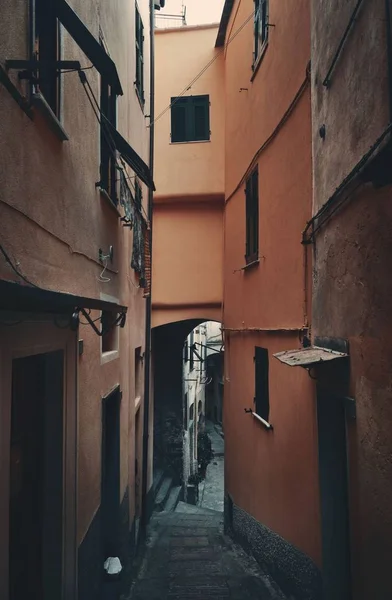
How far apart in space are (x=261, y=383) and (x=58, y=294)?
629 cm

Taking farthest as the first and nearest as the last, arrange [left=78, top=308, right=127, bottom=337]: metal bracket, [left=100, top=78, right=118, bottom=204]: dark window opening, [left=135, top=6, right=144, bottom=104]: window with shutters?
[left=135, top=6, right=144, bottom=104]: window with shutters, [left=100, top=78, right=118, bottom=204]: dark window opening, [left=78, top=308, right=127, bottom=337]: metal bracket

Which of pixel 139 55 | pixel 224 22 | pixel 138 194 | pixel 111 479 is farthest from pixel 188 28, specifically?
pixel 111 479

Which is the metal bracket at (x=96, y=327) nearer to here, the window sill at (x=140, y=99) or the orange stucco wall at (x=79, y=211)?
the orange stucco wall at (x=79, y=211)

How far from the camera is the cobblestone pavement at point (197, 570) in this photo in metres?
7.56

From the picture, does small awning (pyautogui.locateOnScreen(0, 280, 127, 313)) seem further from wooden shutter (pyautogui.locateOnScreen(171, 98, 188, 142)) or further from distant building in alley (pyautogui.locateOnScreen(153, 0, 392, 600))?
wooden shutter (pyautogui.locateOnScreen(171, 98, 188, 142))

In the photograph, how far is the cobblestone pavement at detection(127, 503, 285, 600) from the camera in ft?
24.8

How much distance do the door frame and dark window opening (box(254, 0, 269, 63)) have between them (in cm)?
634

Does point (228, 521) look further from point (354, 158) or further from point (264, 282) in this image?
point (354, 158)

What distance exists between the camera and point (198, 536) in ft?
34.7

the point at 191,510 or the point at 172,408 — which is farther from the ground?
the point at 172,408

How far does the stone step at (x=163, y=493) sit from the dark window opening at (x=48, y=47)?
11544 millimetres

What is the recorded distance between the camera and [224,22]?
495 inches

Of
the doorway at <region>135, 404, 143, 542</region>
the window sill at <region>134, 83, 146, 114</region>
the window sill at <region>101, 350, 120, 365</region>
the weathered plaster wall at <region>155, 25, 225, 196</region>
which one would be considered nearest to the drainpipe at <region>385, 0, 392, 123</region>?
the window sill at <region>101, 350, 120, 365</region>

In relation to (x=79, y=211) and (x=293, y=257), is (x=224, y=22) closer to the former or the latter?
(x=293, y=257)
